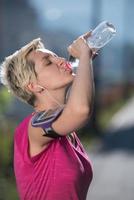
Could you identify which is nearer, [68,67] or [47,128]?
[47,128]

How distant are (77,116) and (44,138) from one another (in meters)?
0.29

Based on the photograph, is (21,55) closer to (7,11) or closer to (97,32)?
(97,32)

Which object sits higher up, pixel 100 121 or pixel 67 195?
pixel 67 195

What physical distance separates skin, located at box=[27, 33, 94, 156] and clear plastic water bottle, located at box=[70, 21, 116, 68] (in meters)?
0.09

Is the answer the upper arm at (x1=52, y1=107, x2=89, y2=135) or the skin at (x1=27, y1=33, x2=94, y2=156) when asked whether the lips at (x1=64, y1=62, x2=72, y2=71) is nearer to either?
the skin at (x1=27, y1=33, x2=94, y2=156)

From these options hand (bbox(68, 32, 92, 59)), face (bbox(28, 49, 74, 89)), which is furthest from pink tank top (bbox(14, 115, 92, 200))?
hand (bbox(68, 32, 92, 59))

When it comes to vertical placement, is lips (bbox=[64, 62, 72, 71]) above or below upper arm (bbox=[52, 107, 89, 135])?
above

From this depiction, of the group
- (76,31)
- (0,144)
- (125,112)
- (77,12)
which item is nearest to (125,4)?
(125,112)

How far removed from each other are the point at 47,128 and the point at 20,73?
1.23ft

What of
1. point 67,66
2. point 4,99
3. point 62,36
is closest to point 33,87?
point 67,66

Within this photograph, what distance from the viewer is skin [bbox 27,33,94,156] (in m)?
3.65

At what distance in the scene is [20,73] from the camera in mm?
4000

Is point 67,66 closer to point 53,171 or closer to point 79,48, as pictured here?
point 79,48

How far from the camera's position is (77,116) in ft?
12.0
